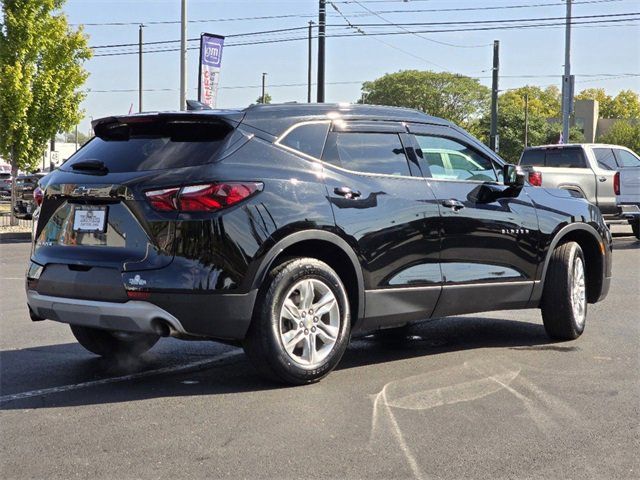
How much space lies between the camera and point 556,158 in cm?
1917

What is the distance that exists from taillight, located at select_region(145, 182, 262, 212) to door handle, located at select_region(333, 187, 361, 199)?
28.7 inches

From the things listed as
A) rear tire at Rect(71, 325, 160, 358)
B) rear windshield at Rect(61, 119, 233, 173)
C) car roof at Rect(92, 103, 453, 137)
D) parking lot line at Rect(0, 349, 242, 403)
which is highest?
car roof at Rect(92, 103, 453, 137)

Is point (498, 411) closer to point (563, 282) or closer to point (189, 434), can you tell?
point (189, 434)

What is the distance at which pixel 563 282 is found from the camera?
23.4 ft

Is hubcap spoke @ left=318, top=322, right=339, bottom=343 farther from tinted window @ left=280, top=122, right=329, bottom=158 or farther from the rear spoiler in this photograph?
the rear spoiler

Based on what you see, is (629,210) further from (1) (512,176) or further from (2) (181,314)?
(2) (181,314)

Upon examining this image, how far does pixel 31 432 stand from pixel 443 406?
2.21m

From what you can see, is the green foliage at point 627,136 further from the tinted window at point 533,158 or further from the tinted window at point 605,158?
the tinted window at point 533,158

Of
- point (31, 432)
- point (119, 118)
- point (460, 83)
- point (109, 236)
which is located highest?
point (460, 83)

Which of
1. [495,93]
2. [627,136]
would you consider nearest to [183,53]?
[495,93]

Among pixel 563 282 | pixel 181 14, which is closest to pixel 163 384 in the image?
A: pixel 563 282

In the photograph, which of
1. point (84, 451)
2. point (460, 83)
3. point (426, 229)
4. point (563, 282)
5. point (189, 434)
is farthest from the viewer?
point (460, 83)

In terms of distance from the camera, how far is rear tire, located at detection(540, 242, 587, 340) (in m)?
7.12

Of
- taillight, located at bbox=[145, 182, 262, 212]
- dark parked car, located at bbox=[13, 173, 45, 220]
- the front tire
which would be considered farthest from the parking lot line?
dark parked car, located at bbox=[13, 173, 45, 220]
